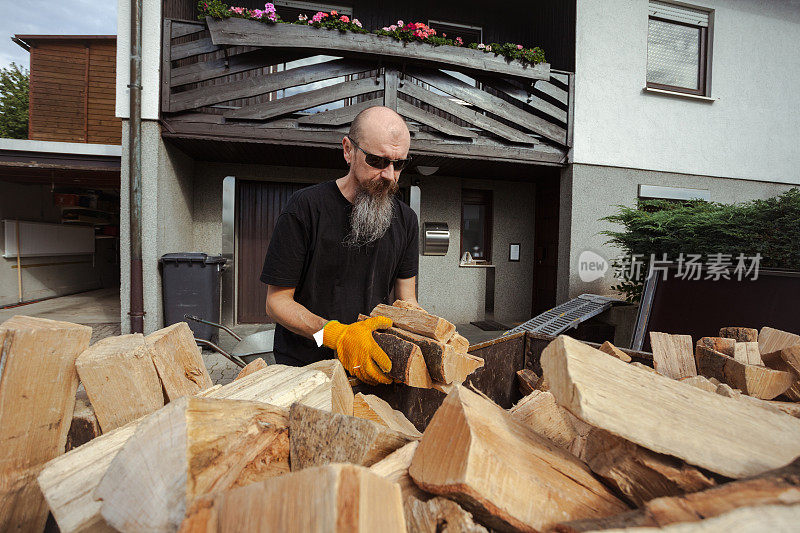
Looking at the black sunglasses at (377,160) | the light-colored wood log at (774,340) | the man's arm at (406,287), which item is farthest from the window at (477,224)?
the light-colored wood log at (774,340)

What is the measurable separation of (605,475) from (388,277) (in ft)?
6.46

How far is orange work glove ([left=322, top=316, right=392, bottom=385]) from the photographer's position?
4.70 ft

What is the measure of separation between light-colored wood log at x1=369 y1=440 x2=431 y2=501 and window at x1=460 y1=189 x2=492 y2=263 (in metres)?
7.69

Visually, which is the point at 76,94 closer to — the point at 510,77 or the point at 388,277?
the point at 510,77

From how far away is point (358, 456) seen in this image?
2.56ft

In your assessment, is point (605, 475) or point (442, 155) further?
point (442, 155)

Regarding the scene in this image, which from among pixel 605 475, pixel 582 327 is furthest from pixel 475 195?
pixel 605 475

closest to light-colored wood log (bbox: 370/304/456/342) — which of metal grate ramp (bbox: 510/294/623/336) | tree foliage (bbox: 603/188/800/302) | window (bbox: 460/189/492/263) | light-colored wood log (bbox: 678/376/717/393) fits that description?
light-colored wood log (bbox: 678/376/717/393)

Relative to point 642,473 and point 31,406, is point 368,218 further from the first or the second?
point 642,473

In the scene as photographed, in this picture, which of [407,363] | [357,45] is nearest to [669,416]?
[407,363]

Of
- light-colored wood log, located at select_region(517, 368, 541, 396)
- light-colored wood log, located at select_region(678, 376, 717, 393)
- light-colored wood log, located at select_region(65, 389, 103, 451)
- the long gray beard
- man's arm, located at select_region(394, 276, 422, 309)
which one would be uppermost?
the long gray beard

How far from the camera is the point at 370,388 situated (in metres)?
1.56

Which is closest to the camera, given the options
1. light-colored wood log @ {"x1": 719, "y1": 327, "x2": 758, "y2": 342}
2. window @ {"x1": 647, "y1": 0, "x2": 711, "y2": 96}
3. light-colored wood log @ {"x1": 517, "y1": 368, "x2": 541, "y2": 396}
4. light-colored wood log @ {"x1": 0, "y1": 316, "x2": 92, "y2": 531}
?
light-colored wood log @ {"x1": 0, "y1": 316, "x2": 92, "y2": 531}

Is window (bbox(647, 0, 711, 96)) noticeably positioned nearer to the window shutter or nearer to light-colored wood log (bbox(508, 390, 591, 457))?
the window shutter
